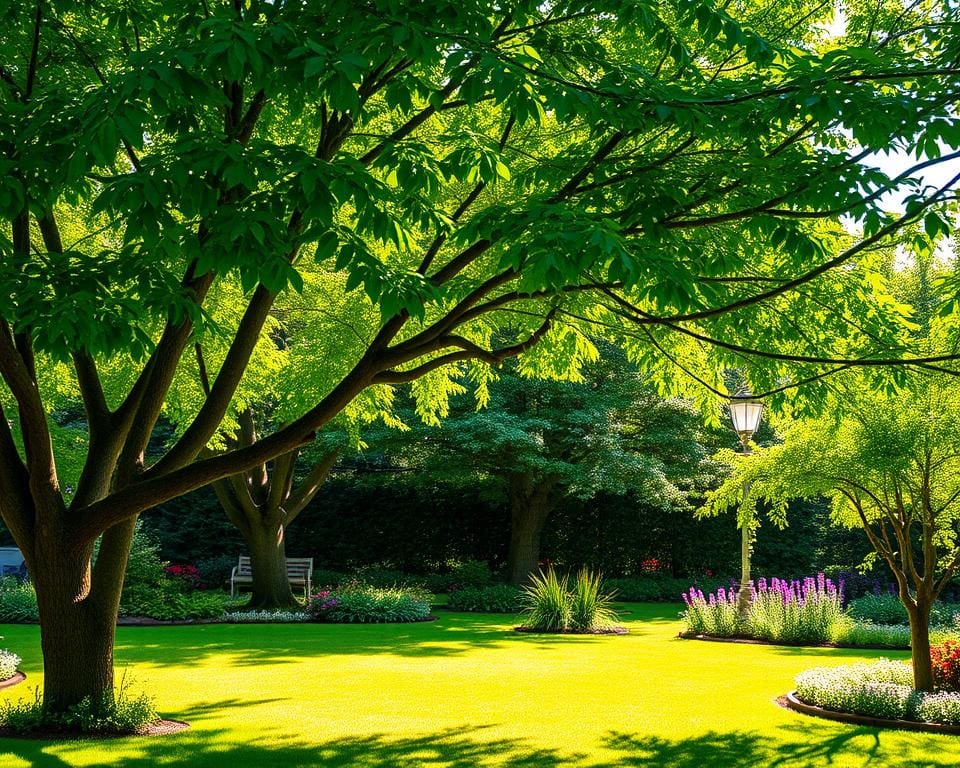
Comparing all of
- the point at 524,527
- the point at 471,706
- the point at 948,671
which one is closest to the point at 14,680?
the point at 471,706

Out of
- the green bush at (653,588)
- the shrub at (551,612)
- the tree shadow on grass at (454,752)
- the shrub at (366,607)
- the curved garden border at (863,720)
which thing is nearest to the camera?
the tree shadow on grass at (454,752)

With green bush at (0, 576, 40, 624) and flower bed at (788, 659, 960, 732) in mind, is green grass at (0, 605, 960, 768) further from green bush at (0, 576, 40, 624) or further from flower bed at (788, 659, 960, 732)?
green bush at (0, 576, 40, 624)

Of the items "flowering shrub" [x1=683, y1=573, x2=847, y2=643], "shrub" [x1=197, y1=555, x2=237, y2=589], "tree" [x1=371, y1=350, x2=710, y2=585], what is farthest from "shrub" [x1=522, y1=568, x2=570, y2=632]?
"shrub" [x1=197, y1=555, x2=237, y2=589]

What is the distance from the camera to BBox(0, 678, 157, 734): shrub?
25.8 ft

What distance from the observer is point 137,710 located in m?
8.26

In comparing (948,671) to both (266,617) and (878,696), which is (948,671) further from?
(266,617)

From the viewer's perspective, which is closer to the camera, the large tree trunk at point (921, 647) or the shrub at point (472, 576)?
the large tree trunk at point (921, 647)

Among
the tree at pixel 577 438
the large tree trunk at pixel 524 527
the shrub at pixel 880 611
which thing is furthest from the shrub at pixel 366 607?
the shrub at pixel 880 611

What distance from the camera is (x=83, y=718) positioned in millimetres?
7875

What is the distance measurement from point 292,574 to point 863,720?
17539 mm

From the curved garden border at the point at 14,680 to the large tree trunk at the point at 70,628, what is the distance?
111 inches

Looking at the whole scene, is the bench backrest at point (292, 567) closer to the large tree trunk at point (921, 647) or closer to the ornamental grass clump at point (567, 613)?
the ornamental grass clump at point (567, 613)

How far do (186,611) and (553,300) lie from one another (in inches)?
554

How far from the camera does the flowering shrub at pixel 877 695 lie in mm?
8875
